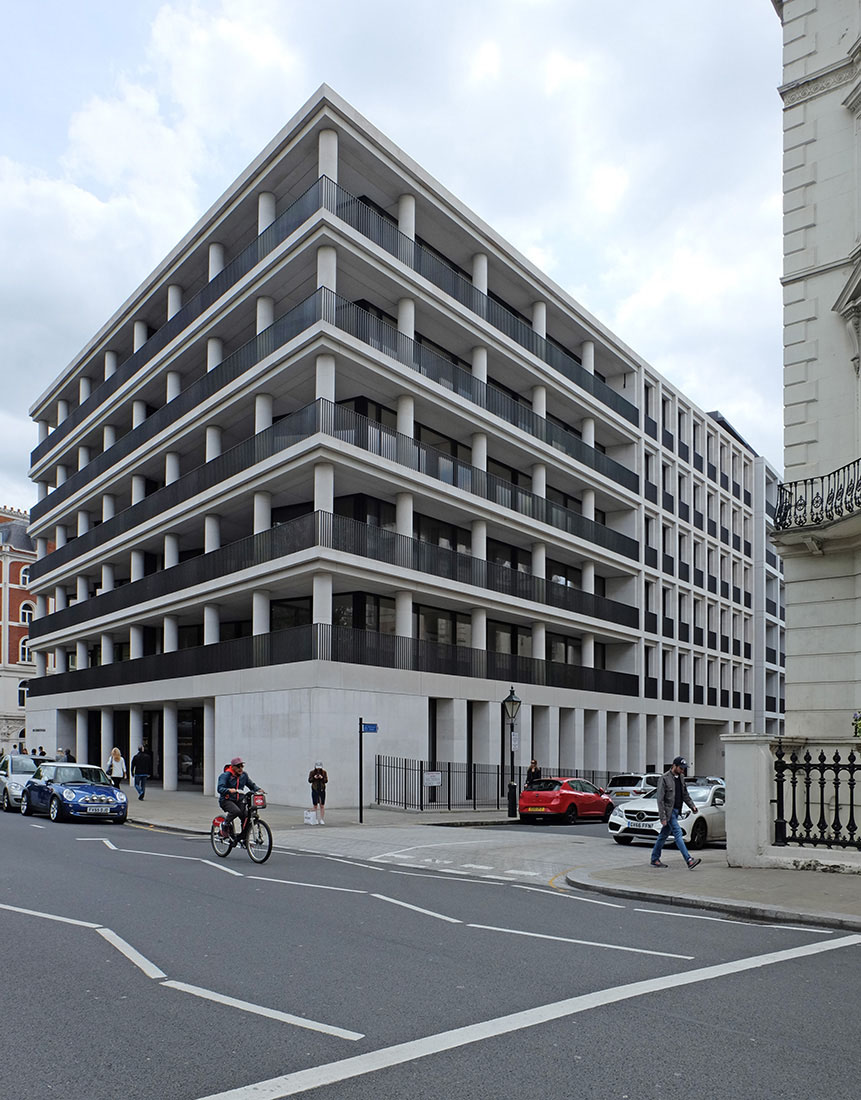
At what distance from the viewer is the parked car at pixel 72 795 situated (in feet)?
80.5

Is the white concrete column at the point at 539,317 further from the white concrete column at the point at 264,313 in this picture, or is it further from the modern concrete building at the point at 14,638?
the modern concrete building at the point at 14,638

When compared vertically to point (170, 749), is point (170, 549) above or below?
above

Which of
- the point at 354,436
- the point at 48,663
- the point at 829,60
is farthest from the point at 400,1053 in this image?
the point at 48,663

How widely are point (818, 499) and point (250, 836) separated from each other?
37.2 ft

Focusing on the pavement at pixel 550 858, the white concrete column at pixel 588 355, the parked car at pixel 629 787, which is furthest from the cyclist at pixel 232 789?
the white concrete column at pixel 588 355

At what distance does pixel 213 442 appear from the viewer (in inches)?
1499

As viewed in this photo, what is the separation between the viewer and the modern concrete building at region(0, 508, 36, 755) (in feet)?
232

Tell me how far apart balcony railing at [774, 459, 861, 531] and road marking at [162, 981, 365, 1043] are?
13.7m

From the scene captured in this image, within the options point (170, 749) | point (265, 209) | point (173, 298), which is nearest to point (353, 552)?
point (265, 209)

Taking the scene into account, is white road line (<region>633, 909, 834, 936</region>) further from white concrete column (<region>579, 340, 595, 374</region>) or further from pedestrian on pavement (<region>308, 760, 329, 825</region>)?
white concrete column (<region>579, 340, 595, 374</region>)

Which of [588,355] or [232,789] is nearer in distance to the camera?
[232,789]

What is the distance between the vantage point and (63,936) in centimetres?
927

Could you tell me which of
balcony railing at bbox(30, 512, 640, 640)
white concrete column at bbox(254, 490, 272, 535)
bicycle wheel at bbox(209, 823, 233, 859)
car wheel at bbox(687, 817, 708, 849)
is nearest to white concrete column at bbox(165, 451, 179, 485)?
balcony railing at bbox(30, 512, 640, 640)

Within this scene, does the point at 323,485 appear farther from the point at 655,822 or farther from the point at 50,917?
the point at 50,917
